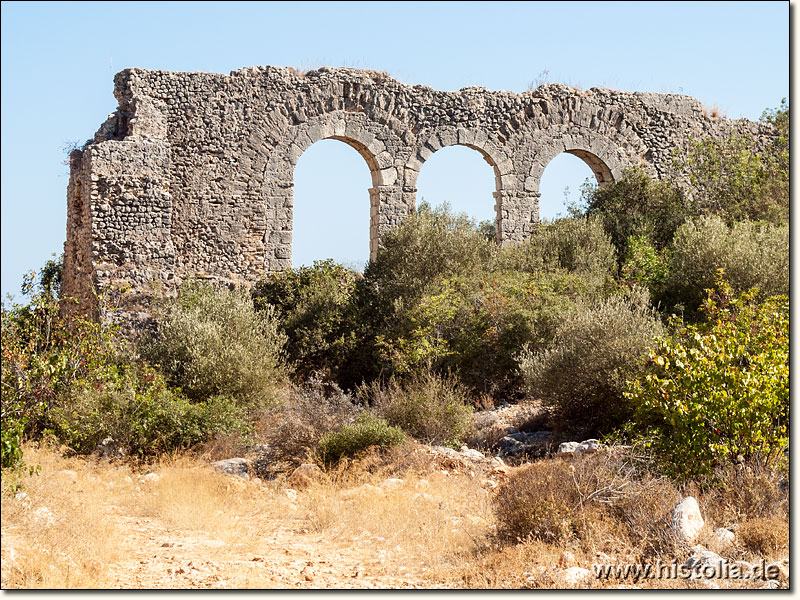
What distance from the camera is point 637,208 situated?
17.5m

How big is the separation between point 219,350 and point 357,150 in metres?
5.66

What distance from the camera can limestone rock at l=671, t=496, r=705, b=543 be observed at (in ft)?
22.6

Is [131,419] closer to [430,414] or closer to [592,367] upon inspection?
[430,414]

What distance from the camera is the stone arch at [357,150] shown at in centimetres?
1602

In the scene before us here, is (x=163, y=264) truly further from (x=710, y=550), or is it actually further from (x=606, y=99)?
(x=710, y=550)

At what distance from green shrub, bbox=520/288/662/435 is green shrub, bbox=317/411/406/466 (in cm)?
238

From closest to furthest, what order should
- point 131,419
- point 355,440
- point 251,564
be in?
point 251,564
point 355,440
point 131,419

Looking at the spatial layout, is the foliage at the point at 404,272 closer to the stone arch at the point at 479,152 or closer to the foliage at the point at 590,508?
the stone arch at the point at 479,152

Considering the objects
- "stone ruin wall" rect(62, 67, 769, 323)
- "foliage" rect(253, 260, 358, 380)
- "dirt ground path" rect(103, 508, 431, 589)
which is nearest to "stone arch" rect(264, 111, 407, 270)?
"stone ruin wall" rect(62, 67, 769, 323)

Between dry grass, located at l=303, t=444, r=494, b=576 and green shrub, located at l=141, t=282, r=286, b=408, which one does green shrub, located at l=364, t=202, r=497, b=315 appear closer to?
green shrub, located at l=141, t=282, r=286, b=408

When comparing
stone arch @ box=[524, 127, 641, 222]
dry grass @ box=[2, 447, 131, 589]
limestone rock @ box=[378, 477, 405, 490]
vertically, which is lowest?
limestone rock @ box=[378, 477, 405, 490]

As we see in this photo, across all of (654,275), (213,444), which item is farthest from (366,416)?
(654,275)

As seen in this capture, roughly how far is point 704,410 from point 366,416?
13.6 ft

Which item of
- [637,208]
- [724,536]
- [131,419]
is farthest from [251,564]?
[637,208]
